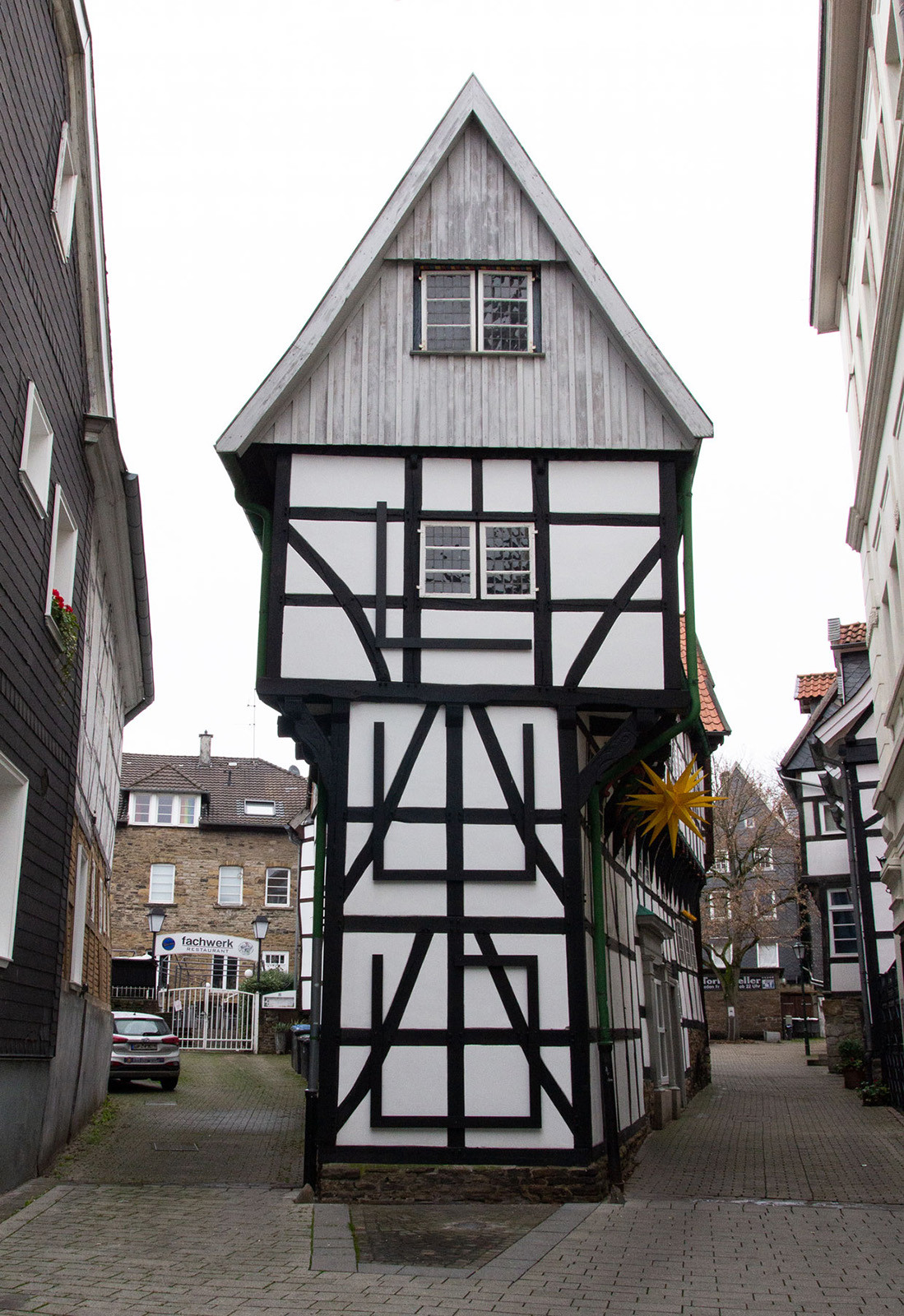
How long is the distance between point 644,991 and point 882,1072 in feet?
21.4

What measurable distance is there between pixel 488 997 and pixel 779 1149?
20.8 ft

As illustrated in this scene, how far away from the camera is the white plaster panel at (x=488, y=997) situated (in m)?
12.1

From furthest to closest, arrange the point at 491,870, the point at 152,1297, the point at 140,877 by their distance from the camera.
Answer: the point at 140,877 → the point at 491,870 → the point at 152,1297

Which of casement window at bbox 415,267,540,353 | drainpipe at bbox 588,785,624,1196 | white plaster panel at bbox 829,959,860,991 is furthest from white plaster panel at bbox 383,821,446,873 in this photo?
white plaster panel at bbox 829,959,860,991

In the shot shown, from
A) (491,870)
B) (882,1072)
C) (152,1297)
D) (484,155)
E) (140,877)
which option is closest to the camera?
(152,1297)

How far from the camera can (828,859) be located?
33344mm

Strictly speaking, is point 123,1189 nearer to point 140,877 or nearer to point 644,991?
point 644,991

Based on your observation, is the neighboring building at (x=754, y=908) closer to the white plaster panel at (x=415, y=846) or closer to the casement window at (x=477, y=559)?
the casement window at (x=477, y=559)

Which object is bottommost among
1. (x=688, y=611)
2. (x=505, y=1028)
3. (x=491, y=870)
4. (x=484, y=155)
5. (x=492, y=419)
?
(x=505, y=1028)

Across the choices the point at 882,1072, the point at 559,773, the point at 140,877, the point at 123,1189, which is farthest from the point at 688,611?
the point at 140,877

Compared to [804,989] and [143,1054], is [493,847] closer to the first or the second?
[143,1054]

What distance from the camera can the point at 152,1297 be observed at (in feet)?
25.8

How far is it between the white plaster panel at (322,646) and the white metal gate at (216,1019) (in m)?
21.1

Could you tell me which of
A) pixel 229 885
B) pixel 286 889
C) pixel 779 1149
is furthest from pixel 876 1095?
pixel 229 885
